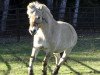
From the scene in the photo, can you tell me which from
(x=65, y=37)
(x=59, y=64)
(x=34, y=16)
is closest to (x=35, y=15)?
(x=34, y=16)

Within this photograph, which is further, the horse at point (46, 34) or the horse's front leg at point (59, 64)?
the horse's front leg at point (59, 64)

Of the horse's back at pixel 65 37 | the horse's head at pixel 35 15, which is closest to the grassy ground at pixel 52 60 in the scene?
the horse's back at pixel 65 37

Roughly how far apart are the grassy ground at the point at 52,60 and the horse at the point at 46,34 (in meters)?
0.87

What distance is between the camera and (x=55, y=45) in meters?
8.23

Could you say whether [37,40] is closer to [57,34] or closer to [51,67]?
[57,34]

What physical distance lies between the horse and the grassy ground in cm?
87

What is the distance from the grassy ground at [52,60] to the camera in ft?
31.0

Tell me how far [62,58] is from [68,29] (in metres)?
0.69

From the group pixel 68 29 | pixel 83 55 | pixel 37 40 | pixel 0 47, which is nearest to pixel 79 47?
pixel 83 55

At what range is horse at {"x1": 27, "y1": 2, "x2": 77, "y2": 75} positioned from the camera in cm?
742

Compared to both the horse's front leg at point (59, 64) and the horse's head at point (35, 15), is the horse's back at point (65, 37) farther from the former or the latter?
the horse's head at point (35, 15)

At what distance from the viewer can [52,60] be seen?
11.1m

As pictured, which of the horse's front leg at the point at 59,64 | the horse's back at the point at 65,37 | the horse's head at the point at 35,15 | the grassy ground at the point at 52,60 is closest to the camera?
the horse's head at the point at 35,15

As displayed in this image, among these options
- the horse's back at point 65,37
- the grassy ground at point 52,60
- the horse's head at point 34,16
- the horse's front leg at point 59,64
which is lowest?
the grassy ground at point 52,60
